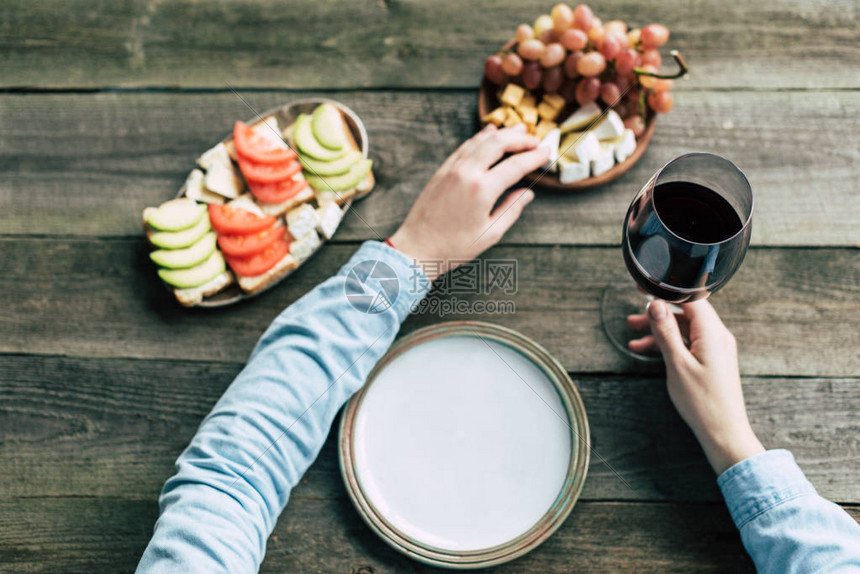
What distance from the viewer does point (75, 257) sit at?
3.29 feet

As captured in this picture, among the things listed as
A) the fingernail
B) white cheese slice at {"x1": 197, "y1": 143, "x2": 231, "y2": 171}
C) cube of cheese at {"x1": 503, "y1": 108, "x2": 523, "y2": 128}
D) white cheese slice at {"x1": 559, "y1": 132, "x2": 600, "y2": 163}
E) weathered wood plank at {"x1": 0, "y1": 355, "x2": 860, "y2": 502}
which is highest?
cube of cheese at {"x1": 503, "y1": 108, "x2": 523, "y2": 128}

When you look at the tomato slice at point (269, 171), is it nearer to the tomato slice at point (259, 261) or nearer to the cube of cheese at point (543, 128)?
the tomato slice at point (259, 261)

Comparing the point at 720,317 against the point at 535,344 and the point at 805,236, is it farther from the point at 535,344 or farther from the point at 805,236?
the point at 535,344

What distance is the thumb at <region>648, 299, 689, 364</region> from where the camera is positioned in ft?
2.73

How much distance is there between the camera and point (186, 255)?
2.97ft

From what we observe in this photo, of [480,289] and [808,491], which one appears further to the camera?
[480,289]

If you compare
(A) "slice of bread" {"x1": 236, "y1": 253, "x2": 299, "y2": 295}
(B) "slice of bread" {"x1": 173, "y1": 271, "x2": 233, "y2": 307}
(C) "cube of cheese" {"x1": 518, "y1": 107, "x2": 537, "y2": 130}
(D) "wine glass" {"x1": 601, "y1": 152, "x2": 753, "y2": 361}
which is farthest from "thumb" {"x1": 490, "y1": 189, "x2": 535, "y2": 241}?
(B) "slice of bread" {"x1": 173, "y1": 271, "x2": 233, "y2": 307}

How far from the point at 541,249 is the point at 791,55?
553 millimetres

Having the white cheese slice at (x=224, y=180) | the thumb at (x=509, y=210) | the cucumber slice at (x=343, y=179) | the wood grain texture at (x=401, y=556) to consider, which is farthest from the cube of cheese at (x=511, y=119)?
the wood grain texture at (x=401, y=556)

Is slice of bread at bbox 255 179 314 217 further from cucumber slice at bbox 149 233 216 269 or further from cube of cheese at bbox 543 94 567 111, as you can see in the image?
cube of cheese at bbox 543 94 567 111

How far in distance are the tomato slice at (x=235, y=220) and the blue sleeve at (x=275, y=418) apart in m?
0.15

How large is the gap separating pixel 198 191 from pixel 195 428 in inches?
15.0

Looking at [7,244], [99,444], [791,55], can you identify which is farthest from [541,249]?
[7,244]

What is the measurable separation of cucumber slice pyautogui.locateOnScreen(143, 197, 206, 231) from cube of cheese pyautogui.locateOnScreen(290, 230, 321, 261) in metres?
0.15
